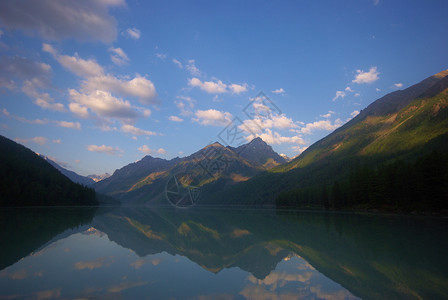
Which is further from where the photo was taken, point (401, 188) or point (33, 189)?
point (33, 189)

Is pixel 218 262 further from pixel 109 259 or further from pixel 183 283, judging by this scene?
pixel 109 259

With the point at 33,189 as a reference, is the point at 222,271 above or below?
below

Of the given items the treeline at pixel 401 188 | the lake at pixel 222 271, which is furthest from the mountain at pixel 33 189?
the treeline at pixel 401 188

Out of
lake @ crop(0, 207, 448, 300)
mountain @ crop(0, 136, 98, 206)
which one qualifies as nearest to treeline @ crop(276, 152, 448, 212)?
lake @ crop(0, 207, 448, 300)

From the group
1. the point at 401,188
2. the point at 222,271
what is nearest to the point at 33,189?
the point at 222,271

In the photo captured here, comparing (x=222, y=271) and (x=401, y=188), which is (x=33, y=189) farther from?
(x=401, y=188)

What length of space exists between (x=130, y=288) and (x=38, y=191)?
345 feet

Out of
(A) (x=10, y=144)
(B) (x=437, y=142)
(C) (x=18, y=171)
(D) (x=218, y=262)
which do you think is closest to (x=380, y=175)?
(D) (x=218, y=262)

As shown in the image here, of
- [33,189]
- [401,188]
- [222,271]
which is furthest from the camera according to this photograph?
[33,189]

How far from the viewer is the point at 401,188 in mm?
54031

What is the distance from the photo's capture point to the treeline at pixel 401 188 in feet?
152

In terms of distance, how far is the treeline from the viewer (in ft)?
152

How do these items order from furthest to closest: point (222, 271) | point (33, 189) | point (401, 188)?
point (33, 189) → point (401, 188) → point (222, 271)

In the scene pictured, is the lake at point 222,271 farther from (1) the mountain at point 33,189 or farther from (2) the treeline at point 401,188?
(1) the mountain at point 33,189
